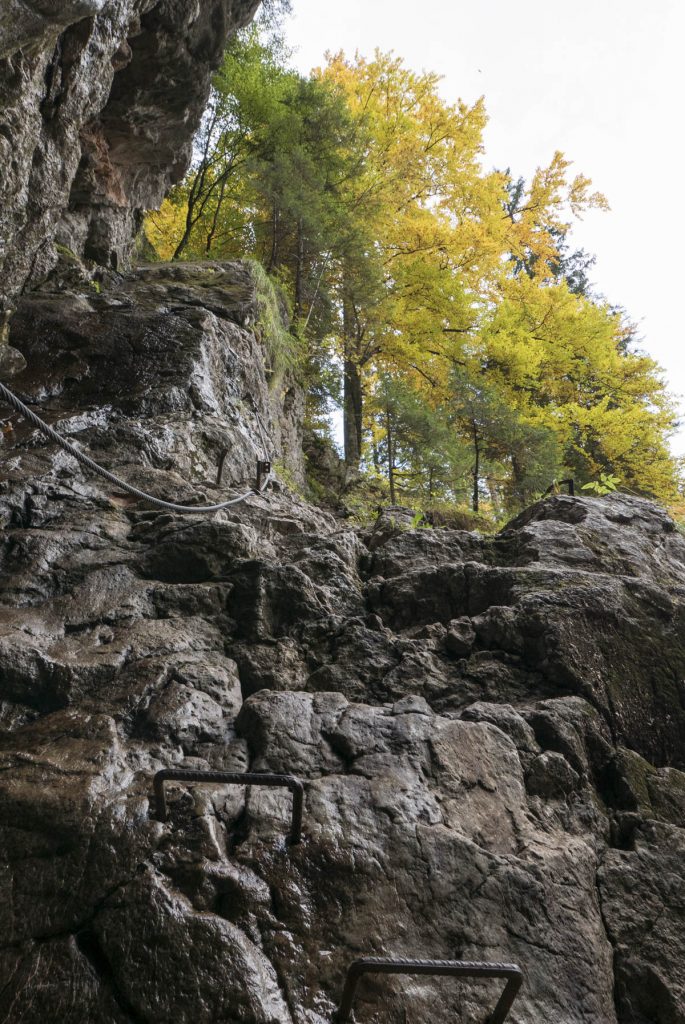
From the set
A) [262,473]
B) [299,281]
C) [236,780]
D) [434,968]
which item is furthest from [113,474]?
[299,281]

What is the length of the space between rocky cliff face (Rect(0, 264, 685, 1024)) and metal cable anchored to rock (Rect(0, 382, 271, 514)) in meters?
0.18

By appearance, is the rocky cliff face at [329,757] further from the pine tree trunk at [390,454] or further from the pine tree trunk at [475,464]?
the pine tree trunk at [390,454]

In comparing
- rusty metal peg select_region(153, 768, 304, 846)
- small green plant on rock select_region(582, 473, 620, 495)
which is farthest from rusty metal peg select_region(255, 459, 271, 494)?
rusty metal peg select_region(153, 768, 304, 846)

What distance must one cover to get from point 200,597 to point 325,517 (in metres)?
2.83

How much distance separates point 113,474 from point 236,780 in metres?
3.65

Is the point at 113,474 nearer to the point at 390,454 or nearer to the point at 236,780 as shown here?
the point at 236,780

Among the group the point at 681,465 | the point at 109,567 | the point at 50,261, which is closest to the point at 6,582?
the point at 109,567

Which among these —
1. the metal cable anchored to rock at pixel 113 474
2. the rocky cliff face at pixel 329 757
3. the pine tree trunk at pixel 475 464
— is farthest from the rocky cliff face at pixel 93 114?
the pine tree trunk at pixel 475 464

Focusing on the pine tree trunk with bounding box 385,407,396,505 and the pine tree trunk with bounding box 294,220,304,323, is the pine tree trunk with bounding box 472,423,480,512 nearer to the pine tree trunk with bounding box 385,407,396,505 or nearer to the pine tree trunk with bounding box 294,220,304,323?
the pine tree trunk with bounding box 385,407,396,505

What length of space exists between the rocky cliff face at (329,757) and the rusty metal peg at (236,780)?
57 millimetres

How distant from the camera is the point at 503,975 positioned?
6.93 ft

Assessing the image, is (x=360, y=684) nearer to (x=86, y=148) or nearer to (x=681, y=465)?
(x=86, y=148)

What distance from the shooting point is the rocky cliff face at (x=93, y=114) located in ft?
15.5

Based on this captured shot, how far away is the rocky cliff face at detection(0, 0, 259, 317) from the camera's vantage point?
15.5 ft
